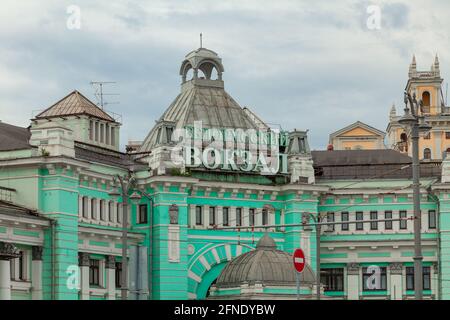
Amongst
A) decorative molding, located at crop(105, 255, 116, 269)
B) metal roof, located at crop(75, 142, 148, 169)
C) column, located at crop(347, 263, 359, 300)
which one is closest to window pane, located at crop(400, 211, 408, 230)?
column, located at crop(347, 263, 359, 300)

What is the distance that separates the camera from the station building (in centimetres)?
8156

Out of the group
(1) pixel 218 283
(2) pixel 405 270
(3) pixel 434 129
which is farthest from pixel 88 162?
(3) pixel 434 129

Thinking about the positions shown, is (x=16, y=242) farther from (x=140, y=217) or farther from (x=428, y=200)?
(x=428, y=200)

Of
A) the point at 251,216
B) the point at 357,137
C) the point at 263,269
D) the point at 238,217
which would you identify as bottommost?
the point at 263,269

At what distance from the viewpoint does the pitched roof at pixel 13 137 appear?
83.0 metres

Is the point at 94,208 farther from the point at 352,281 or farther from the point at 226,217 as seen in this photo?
the point at 352,281

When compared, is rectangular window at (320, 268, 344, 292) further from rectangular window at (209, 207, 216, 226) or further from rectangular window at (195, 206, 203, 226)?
rectangular window at (195, 206, 203, 226)

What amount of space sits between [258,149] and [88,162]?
16.5 m

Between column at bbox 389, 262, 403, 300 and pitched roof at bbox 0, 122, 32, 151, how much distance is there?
28.3 metres

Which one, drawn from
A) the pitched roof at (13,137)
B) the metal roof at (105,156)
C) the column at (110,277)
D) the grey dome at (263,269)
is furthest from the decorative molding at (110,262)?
the pitched roof at (13,137)

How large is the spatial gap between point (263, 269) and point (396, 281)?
16.6 meters

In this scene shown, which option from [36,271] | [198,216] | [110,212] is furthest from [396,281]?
[36,271]

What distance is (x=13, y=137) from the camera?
85500 mm

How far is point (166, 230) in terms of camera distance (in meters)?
91.6
